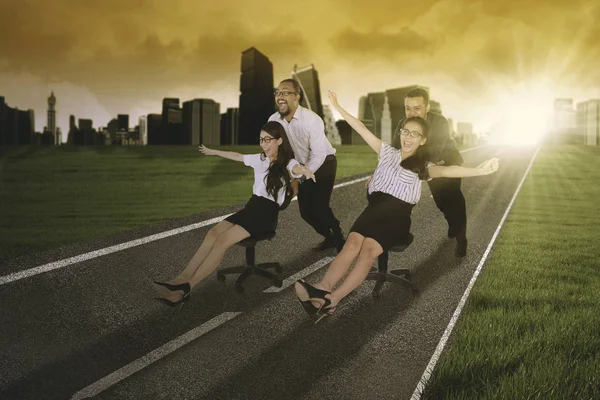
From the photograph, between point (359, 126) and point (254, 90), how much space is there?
7770 cm

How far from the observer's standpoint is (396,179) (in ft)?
18.7

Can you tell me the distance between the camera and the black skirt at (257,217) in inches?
237

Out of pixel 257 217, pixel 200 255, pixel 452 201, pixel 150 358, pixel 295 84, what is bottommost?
pixel 150 358

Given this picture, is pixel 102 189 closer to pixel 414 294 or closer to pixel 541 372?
pixel 414 294

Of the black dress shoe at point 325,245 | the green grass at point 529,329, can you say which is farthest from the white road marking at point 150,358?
the black dress shoe at point 325,245

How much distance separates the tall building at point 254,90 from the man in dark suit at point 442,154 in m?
69.2

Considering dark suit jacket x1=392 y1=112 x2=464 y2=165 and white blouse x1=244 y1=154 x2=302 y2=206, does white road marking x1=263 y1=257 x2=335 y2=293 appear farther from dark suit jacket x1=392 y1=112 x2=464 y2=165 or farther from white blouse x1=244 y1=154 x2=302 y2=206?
dark suit jacket x1=392 y1=112 x2=464 y2=165

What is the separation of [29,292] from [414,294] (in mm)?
4046

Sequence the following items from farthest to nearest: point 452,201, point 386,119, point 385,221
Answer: point 386,119, point 452,201, point 385,221

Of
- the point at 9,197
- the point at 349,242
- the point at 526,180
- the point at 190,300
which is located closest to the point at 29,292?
the point at 190,300

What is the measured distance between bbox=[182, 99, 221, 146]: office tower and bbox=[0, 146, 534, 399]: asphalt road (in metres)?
85.6

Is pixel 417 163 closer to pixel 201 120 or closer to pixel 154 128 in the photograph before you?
pixel 201 120

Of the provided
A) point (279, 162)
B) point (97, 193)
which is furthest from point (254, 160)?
point (97, 193)

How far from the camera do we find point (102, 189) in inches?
729
